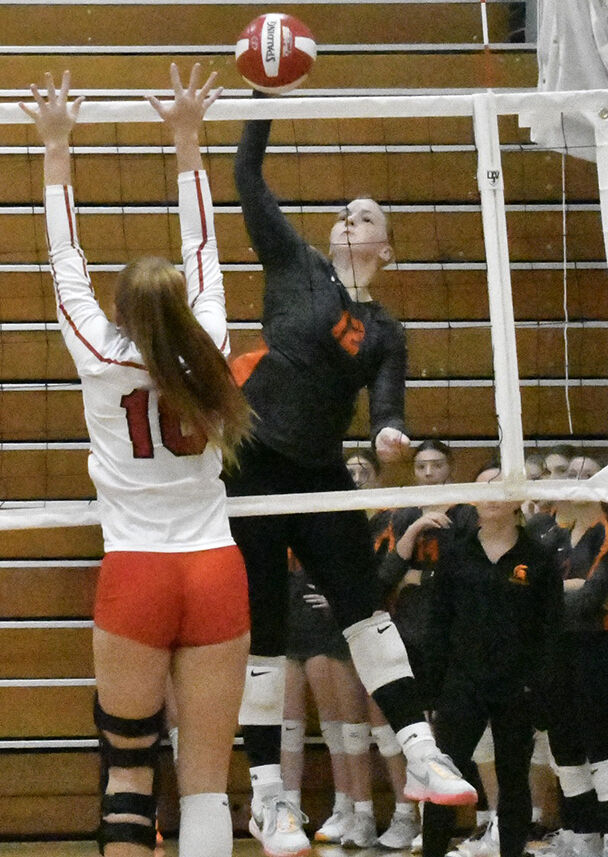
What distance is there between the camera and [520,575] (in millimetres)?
5160

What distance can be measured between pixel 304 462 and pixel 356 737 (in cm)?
203

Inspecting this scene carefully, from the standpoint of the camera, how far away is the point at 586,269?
22.0 ft

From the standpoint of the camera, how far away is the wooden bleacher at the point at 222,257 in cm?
639

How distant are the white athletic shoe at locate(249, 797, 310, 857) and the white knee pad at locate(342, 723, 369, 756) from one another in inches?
63.9

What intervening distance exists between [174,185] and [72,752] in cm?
290

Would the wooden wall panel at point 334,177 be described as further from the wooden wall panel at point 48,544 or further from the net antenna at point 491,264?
the net antenna at point 491,264

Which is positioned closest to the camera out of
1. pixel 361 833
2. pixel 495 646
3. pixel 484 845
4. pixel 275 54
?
pixel 275 54

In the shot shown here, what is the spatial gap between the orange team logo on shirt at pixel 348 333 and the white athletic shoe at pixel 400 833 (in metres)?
2.57

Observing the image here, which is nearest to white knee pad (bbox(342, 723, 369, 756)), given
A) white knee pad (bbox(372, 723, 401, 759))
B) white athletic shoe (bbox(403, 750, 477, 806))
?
white knee pad (bbox(372, 723, 401, 759))

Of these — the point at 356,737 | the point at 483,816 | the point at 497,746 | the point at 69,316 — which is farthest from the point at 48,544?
the point at 69,316

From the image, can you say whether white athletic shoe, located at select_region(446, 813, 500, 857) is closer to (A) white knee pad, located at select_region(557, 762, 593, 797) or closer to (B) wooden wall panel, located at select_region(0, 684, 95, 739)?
(A) white knee pad, located at select_region(557, 762, 593, 797)

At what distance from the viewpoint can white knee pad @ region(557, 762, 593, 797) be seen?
5.46m

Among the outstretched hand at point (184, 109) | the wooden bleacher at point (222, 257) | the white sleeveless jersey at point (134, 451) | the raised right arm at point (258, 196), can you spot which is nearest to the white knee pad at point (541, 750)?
the wooden bleacher at point (222, 257)

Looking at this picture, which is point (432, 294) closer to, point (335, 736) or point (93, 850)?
point (335, 736)
